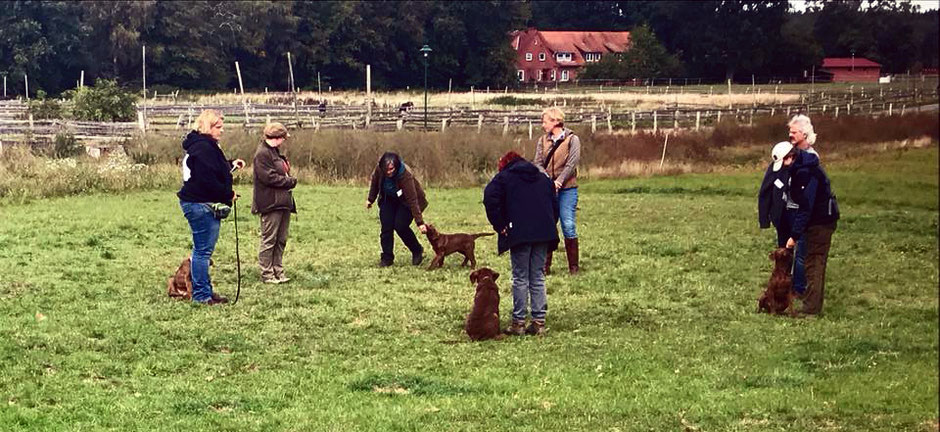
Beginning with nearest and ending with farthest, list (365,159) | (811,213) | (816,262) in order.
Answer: (811,213) < (816,262) < (365,159)

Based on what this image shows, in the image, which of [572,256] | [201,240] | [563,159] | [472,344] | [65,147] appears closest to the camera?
[472,344]

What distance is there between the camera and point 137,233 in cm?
1563

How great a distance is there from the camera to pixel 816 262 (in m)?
9.05

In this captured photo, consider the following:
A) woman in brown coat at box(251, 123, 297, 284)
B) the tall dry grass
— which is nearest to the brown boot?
woman in brown coat at box(251, 123, 297, 284)

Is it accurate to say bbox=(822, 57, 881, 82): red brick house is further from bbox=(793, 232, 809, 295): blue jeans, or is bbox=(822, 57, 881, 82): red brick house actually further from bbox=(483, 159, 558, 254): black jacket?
bbox=(793, 232, 809, 295): blue jeans

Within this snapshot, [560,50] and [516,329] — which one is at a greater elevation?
[560,50]

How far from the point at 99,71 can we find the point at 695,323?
4865 cm

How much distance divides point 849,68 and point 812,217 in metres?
4.69

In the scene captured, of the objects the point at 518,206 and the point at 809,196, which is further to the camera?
the point at 809,196

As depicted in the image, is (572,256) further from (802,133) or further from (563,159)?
(802,133)

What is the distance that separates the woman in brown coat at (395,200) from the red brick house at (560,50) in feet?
8.54

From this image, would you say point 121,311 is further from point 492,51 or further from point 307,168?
point 492,51

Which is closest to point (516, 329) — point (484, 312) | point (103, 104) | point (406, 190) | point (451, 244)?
point (484, 312)

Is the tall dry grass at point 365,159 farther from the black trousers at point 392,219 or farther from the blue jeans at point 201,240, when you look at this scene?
the blue jeans at point 201,240
